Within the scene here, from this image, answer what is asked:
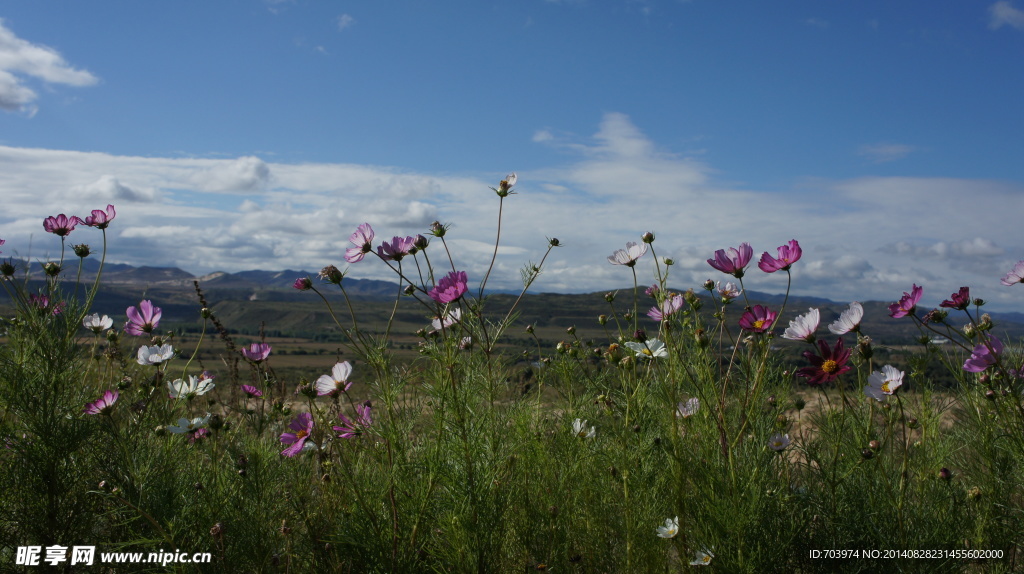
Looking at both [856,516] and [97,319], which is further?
[97,319]

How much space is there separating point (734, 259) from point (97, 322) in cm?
278

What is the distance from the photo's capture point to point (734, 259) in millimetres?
2137

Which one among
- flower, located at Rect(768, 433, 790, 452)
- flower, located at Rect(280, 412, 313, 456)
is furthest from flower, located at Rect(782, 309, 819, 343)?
flower, located at Rect(280, 412, 313, 456)

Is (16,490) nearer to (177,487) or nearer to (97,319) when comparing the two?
(177,487)

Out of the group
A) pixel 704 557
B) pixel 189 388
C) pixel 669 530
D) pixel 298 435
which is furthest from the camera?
pixel 189 388

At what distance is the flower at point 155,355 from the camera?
2.49m

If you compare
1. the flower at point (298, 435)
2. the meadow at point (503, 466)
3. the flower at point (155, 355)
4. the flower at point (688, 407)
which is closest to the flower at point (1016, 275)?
the meadow at point (503, 466)

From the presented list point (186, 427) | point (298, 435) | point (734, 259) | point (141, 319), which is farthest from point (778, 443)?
point (141, 319)

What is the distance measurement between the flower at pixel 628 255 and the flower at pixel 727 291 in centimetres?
34

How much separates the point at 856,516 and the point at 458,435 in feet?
4.42

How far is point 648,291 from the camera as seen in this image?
2545mm

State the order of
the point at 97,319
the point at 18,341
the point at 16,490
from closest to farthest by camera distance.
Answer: the point at 16,490 < the point at 18,341 < the point at 97,319

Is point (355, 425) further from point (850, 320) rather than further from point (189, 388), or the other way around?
point (850, 320)

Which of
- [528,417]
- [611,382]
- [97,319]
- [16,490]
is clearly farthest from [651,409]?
[97,319]
